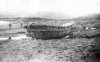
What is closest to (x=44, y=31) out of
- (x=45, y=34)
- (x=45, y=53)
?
(x=45, y=34)

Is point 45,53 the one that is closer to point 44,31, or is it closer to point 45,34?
point 44,31

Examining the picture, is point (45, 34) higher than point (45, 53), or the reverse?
point (45, 34)

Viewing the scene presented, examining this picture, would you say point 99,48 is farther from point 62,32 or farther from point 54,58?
point 62,32

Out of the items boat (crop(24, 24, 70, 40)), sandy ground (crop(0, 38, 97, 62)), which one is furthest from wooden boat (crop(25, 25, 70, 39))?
sandy ground (crop(0, 38, 97, 62))

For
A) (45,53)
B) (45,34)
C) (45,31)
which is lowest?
(45,53)

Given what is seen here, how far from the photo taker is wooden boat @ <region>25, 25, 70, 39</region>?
1923 centimetres

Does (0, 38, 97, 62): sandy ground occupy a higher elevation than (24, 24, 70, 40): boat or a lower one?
lower

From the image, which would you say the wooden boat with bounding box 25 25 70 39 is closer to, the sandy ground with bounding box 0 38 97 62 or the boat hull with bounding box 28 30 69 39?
the boat hull with bounding box 28 30 69 39

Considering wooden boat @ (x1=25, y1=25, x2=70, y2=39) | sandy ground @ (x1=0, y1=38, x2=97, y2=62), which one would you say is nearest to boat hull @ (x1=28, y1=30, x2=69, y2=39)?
wooden boat @ (x1=25, y1=25, x2=70, y2=39)

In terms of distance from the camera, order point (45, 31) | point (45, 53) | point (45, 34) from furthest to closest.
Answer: point (45, 34) < point (45, 31) < point (45, 53)

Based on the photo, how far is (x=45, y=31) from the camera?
19.1 metres

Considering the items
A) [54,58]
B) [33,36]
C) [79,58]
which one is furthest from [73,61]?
[33,36]

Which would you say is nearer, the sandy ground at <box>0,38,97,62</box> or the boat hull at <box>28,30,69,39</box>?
the sandy ground at <box>0,38,97,62</box>

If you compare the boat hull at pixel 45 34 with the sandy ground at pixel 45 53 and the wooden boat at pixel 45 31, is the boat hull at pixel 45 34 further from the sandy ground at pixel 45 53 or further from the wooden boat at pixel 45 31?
the sandy ground at pixel 45 53
